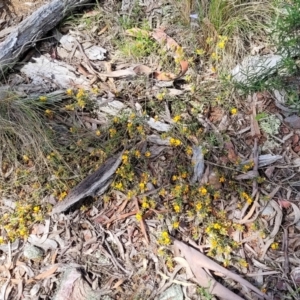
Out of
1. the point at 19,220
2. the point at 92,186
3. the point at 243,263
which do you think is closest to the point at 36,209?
the point at 19,220

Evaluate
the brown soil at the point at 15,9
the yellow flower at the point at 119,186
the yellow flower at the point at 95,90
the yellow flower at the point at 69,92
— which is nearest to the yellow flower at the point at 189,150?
the yellow flower at the point at 119,186

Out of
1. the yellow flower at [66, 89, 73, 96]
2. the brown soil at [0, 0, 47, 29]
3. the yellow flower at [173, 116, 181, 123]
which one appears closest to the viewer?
Result: the yellow flower at [173, 116, 181, 123]

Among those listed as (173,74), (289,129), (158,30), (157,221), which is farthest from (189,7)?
(157,221)

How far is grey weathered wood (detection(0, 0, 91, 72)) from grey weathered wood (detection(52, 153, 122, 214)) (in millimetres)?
972

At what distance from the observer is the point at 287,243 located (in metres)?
2.42

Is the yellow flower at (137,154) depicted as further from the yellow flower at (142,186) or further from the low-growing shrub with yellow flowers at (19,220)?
the low-growing shrub with yellow flowers at (19,220)

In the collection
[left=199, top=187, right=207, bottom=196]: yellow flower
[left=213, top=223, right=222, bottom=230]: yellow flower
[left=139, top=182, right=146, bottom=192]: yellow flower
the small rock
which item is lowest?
[left=213, top=223, right=222, bottom=230]: yellow flower

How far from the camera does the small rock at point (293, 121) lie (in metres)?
2.77

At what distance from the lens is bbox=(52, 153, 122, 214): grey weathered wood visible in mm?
2500

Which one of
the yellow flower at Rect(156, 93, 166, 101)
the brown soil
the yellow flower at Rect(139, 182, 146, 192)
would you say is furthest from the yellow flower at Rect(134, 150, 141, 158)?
the brown soil

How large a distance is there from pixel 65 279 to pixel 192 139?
1.06 metres

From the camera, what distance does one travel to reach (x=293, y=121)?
2783 mm

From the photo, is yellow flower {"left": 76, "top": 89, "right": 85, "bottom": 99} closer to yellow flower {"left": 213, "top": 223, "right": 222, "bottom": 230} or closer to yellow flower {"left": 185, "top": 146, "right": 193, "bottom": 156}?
yellow flower {"left": 185, "top": 146, "right": 193, "bottom": 156}

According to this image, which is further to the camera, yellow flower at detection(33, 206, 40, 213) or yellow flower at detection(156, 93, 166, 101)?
yellow flower at detection(156, 93, 166, 101)
